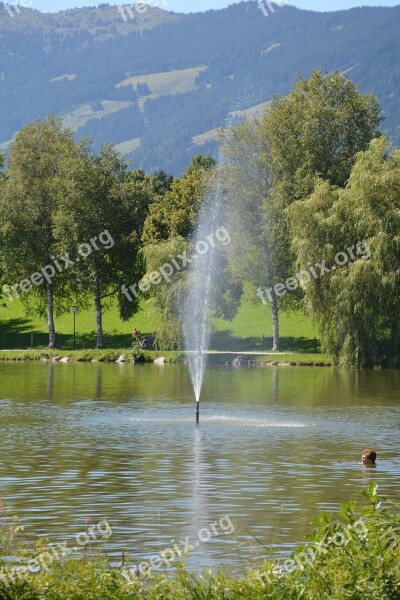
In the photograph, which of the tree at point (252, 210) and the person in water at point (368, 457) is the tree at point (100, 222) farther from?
the person in water at point (368, 457)

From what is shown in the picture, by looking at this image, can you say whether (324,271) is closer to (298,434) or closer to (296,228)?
(296,228)

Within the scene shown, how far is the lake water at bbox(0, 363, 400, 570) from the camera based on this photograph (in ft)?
60.3

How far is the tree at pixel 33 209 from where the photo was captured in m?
83.4

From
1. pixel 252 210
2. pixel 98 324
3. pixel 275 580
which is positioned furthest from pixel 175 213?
pixel 275 580

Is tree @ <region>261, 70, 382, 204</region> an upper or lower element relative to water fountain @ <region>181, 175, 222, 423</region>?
upper

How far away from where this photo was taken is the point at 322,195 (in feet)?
212

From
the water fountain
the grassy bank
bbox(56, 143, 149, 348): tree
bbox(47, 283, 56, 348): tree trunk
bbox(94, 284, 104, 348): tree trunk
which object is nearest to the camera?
the grassy bank

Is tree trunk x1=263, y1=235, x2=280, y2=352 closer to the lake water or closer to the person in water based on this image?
the lake water

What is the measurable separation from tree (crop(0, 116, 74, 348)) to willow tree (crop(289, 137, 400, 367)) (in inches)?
1007

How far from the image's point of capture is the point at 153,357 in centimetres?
7331

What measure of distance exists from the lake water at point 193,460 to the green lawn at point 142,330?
31417mm

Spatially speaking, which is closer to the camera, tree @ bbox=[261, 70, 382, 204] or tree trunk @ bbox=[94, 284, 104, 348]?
tree @ bbox=[261, 70, 382, 204]

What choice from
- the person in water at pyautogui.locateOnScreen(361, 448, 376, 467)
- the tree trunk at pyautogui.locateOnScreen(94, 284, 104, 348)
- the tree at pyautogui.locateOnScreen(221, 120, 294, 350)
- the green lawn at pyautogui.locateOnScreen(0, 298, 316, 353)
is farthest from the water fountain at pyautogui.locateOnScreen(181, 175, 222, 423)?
the person in water at pyautogui.locateOnScreen(361, 448, 376, 467)

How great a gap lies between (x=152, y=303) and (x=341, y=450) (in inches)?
1834
